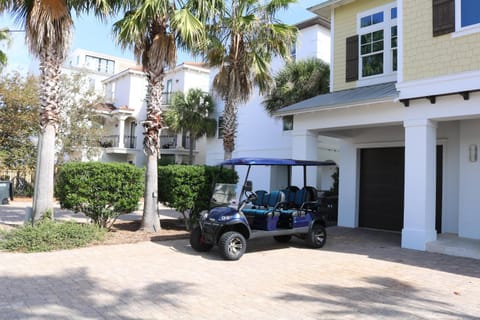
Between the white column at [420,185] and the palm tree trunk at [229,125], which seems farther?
the palm tree trunk at [229,125]

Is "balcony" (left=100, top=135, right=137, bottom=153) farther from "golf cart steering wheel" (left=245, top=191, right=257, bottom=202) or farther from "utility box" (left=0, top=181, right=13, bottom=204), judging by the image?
"golf cart steering wheel" (left=245, top=191, right=257, bottom=202)

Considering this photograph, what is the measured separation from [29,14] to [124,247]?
6067mm

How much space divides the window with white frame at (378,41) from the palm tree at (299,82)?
3774 millimetres

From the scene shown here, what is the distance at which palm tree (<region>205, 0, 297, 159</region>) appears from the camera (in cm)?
1168

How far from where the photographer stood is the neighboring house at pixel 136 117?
2970cm

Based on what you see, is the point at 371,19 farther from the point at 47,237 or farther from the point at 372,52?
the point at 47,237

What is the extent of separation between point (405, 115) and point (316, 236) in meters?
3.66

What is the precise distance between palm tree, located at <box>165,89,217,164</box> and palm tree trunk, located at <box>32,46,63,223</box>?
1476 centimetres

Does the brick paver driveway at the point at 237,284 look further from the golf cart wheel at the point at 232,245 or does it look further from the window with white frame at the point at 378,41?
the window with white frame at the point at 378,41

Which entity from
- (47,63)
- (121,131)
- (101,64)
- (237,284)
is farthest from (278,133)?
(101,64)

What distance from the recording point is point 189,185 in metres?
10.7

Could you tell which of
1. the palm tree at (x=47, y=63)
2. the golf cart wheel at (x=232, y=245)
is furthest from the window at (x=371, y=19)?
the golf cart wheel at (x=232, y=245)

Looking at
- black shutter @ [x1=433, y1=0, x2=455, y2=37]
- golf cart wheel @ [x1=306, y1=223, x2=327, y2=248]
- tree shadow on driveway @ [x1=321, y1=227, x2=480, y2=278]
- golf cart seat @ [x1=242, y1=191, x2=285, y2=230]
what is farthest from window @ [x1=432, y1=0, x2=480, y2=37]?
golf cart seat @ [x1=242, y1=191, x2=285, y2=230]

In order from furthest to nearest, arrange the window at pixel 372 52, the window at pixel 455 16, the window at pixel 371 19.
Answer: the window at pixel 371 19 → the window at pixel 372 52 → the window at pixel 455 16
